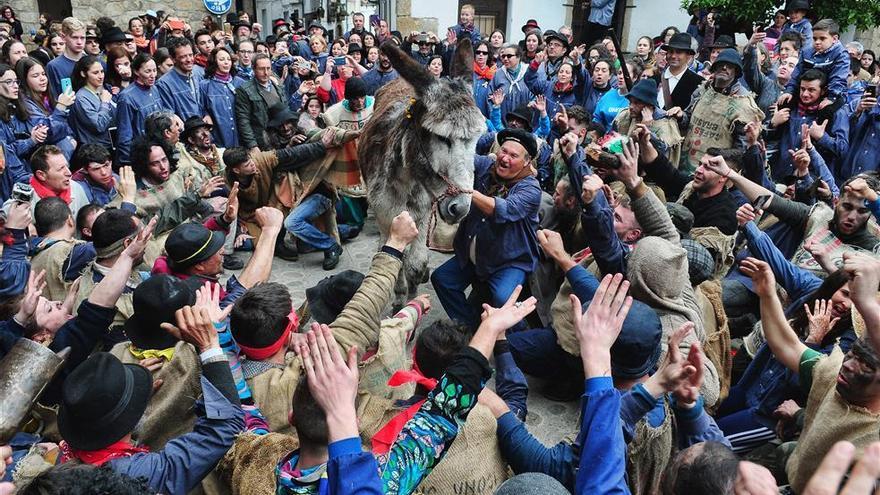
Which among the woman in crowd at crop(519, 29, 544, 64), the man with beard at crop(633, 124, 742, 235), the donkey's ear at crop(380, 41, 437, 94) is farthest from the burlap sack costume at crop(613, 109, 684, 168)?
the woman in crowd at crop(519, 29, 544, 64)

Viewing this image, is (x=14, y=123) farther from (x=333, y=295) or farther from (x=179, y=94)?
(x=333, y=295)

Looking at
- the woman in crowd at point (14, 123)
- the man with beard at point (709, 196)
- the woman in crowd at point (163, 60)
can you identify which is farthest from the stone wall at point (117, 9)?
the man with beard at point (709, 196)

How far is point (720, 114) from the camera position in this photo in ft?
23.0

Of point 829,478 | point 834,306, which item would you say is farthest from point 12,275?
point 834,306

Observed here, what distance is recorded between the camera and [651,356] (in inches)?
122

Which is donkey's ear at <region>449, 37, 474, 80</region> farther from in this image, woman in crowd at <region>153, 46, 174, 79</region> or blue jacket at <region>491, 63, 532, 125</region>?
woman in crowd at <region>153, 46, 174, 79</region>

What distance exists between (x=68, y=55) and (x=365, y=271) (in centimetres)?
573

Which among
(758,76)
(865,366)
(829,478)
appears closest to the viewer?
(829,478)

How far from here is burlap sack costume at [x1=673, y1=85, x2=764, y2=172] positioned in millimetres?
6940

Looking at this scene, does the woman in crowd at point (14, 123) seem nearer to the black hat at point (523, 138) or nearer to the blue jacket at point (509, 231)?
the blue jacket at point (509, 231)

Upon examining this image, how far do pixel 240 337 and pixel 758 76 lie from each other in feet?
30.0

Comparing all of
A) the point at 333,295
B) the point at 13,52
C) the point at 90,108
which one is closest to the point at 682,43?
the point at 333,295

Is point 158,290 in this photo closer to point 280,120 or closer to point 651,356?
point 651,356

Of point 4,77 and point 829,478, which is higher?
point 4,77
